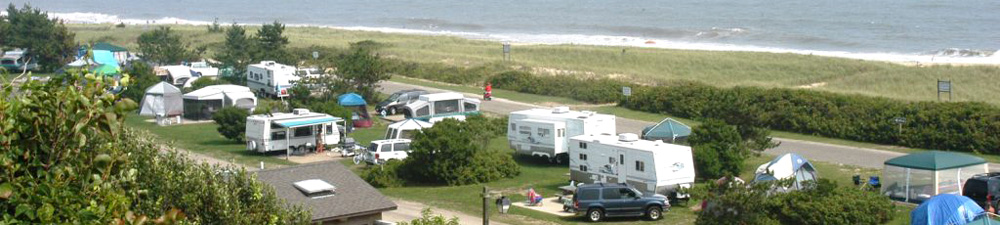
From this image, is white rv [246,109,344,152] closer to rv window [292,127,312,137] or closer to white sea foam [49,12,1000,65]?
rv window [292,127,312,137]

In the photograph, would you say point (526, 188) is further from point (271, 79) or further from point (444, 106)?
point (271, 79)

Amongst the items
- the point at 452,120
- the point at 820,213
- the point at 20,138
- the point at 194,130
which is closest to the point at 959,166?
the point at 820,213

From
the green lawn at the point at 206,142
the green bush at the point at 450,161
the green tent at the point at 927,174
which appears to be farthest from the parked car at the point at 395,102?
the green tent at the point at 927,174

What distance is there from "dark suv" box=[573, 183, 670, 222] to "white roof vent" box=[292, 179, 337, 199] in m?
6.82

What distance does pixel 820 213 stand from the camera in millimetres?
22562

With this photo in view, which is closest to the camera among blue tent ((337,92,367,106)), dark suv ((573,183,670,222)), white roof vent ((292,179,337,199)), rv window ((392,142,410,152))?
white roof vent ((292,179,337,199))

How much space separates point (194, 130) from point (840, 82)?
106 feet

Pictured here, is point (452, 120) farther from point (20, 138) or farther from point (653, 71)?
point (653, 71)

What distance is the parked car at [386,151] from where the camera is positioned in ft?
106

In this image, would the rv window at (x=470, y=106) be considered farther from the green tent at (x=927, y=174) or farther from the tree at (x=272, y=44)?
the green tent at (x=927, y=174)

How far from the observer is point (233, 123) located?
37875mm

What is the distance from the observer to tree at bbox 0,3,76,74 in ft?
208

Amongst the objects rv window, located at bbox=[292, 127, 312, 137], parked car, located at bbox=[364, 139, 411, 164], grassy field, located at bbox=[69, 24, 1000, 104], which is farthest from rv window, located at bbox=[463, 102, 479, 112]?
grassy field, located at bbox=[69, 24, 1000, 104]

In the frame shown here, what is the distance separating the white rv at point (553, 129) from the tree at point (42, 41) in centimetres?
3715
